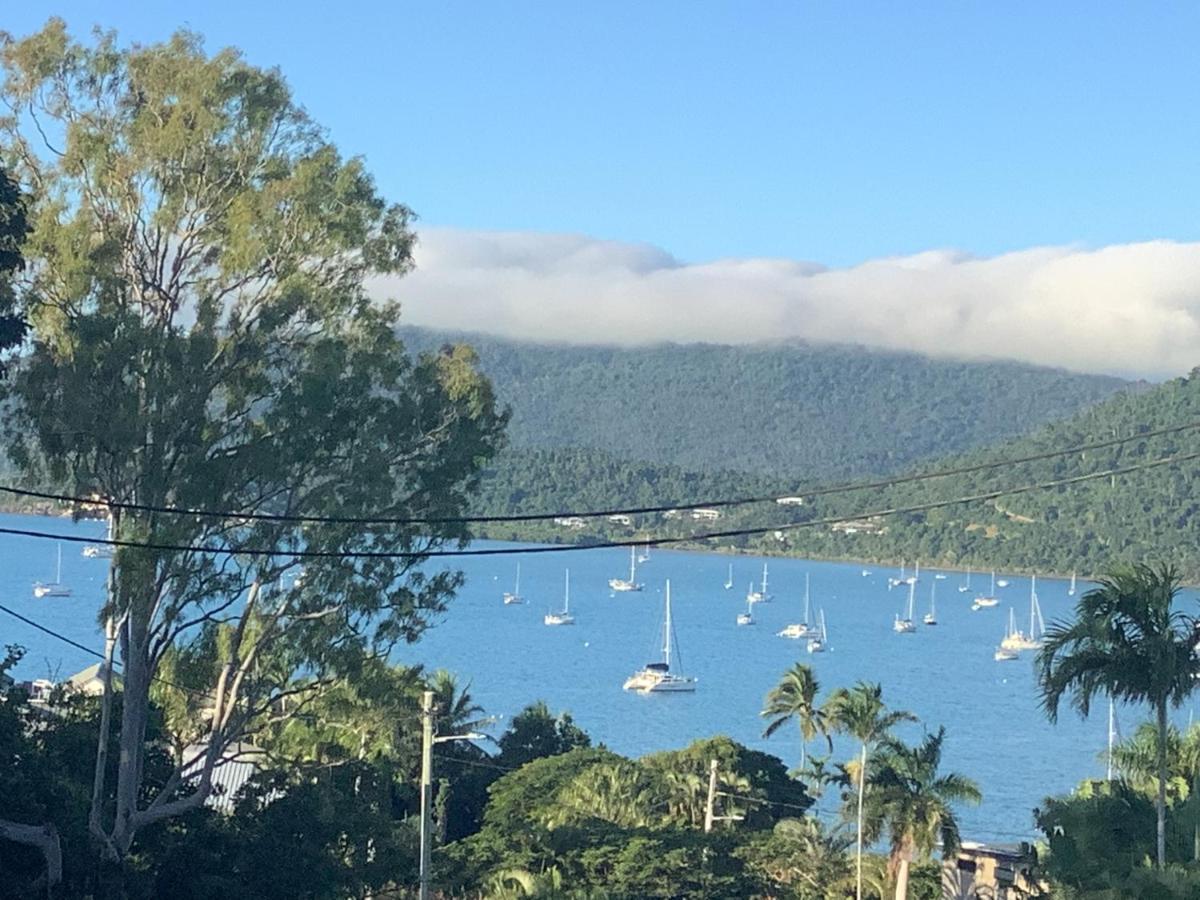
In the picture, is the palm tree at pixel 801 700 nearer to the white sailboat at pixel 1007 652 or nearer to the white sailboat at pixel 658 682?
the white sailboat at pixel 658 682

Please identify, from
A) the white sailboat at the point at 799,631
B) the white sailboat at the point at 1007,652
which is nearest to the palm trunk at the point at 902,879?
the white sailboat at the point at 1007,652

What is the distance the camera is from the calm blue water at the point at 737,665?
81.9 m

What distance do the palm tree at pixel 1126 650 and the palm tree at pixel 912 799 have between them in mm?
11369

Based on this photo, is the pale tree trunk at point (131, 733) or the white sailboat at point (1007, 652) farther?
the white sailboat at point (1007, 652)

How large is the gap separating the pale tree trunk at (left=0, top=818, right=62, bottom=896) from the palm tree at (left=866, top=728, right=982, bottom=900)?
15876mm

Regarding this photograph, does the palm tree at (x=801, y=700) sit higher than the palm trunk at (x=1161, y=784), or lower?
lower

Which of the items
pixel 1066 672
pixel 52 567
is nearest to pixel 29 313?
pixel 1066 672

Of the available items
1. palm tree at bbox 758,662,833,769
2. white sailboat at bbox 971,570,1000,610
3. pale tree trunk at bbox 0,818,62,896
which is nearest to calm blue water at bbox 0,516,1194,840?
white sailboat at bbox 971,570,1000,610

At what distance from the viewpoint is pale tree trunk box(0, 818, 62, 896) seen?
64.5ft

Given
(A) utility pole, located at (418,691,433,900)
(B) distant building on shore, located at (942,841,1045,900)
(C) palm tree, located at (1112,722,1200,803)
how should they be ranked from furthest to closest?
1. (B) distant building on shore, located at (942,841,1045,900)
2. (A) utility pole, located at (418,691,433,900)
3. (C) palm tree, located at (1112,722,1200,803)

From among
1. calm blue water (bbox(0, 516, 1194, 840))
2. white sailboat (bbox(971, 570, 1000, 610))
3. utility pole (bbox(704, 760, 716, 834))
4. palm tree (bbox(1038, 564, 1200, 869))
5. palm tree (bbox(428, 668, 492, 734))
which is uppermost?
palm tree (bbox(1038, 564, 1200, 869))

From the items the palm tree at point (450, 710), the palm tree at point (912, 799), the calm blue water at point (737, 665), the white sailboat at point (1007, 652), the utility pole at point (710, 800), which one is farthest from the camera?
the white sailboat at point (1007, 652)

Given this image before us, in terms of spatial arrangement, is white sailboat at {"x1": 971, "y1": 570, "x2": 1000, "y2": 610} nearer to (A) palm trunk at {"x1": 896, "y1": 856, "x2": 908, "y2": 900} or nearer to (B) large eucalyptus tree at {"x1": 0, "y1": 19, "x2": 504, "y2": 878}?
(A) palm trunk at {"x1": 896, "y1": 856, "x2": 908, "y2": 900}

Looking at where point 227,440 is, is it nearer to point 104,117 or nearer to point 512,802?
point 104,117
